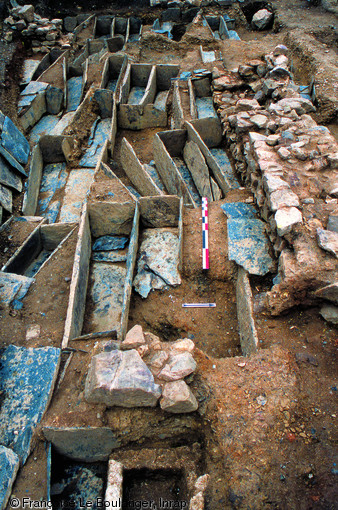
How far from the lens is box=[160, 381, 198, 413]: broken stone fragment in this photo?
3463mm

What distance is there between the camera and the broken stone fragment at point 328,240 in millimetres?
4059

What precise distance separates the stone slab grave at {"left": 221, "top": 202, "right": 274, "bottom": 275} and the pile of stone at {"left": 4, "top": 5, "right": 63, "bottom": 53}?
12.0 metres

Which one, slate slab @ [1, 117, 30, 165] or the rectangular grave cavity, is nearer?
the rectangular grave cavity

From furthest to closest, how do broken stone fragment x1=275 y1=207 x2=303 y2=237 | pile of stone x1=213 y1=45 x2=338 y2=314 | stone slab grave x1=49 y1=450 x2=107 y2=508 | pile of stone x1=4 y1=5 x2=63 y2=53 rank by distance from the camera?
pile of stone x1=4 y1=5 x2=63 y2=53, broken stone fragment x1=275 y1=207 x2=303 y2=237, pile of stone x1=213 y1=45 x2=338 y2=314, stone slab grave x1=49 y1=450 x2=107 y2=508

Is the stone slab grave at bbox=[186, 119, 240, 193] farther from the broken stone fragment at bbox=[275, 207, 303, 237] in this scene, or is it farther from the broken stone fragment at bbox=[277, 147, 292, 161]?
the broken stone fragment at bbox=[275, 207, 303, 237]

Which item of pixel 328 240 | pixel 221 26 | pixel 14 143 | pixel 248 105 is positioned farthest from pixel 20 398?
pixel 221 26

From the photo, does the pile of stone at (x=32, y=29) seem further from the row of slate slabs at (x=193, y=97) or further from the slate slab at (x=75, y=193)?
the slate slab at (x=75, y=193)

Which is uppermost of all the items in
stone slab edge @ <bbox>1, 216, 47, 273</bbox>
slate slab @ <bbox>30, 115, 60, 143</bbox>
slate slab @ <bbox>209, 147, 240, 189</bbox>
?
slate slab @ <bbox>30, 115, 60, 143</bbox>

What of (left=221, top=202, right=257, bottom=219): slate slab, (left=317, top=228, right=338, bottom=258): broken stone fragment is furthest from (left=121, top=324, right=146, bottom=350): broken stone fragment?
(left=221, top=202, right=257, bottom=219): slate slab

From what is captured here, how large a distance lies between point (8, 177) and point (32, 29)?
9.21 metres

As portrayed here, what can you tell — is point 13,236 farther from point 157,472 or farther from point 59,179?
point 157,472

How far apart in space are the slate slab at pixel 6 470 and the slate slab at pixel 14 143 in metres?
6.64

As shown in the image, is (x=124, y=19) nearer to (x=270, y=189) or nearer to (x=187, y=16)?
(x=187, y=16)

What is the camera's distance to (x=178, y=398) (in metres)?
3.46
